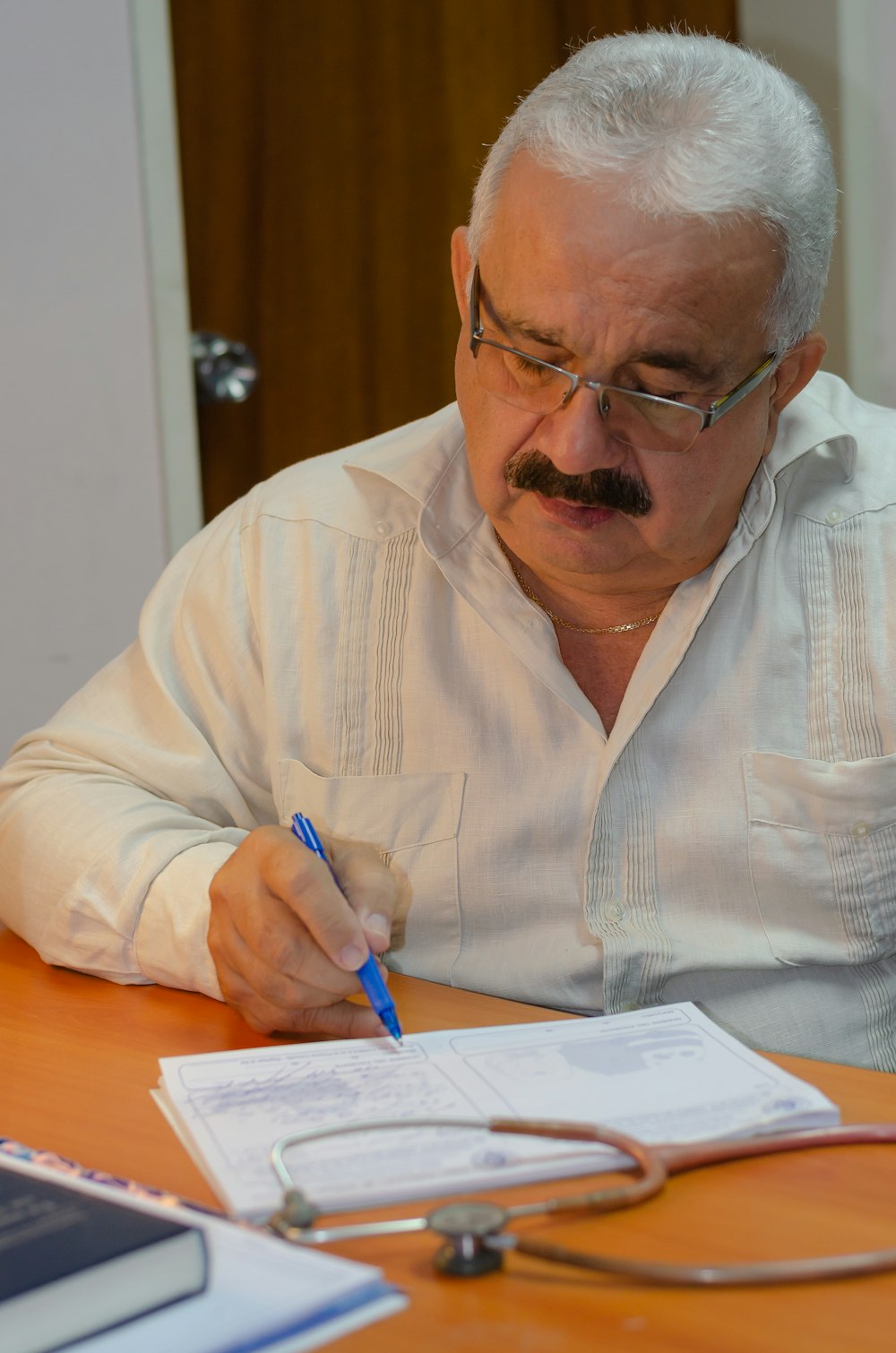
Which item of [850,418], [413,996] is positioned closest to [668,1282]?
[413,996]

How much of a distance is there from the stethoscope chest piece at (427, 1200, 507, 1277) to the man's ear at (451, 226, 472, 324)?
2.71 feet

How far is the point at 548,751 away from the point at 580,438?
31cm

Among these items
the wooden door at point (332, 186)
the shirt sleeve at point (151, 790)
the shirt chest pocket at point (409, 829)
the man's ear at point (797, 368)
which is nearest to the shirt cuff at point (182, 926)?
the shirt sleeve at point (151, 790)

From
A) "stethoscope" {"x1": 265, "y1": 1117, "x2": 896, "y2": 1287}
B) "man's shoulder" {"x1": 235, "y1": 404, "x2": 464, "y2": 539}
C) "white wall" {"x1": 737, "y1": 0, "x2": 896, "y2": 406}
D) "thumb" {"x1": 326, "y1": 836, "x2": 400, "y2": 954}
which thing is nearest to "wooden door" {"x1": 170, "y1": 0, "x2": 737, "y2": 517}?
"white wall" {"x1": 737, "y1": 0, "x2": 896, "y2": 406}

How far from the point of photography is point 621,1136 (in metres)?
0.76

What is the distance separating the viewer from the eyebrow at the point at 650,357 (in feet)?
3.82

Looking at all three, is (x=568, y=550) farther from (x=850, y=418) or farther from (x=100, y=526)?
(x=100, y=526)

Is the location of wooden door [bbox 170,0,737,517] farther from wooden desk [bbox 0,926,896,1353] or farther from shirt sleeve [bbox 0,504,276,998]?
wooden desk [bbox 0,926,896,1353]

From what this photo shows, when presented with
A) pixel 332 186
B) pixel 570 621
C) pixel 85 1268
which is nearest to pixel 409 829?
pixel 570 621

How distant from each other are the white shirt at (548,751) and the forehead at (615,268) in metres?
0.23

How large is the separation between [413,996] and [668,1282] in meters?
0.43

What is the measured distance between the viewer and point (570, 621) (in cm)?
142

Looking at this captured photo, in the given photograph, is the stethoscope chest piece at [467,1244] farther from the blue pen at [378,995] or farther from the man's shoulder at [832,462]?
the man's shoulder at [832,462]

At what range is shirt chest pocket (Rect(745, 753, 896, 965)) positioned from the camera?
1295 mm
